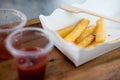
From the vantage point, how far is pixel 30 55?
493 mm

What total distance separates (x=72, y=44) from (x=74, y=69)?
0.07m

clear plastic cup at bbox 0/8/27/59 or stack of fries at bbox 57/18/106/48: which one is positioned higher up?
clear plastic cup at bbox 0/8/27/59

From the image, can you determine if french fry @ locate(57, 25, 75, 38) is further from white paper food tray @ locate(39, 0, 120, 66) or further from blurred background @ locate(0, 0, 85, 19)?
blurred background @ locate(0, 0, 85, 19)

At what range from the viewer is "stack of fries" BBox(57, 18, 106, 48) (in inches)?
26.1

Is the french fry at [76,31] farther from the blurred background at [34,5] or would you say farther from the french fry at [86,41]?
the blurred background at [34,5]

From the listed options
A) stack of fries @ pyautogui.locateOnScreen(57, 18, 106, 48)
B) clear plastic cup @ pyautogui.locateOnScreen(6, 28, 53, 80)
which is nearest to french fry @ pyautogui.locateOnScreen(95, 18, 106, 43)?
stack of fries @ pyautogui.locateOnScreen(57, 18, 106, 48)

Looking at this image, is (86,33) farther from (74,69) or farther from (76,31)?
(74,69)

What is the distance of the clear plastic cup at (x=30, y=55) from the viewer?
0.50m

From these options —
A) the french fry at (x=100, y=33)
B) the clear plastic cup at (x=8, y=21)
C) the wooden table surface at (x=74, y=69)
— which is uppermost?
the clear plastic cup at (x=8, y=21)

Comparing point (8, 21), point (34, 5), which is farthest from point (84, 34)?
point (34, 5)

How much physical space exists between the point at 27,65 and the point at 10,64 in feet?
0.38

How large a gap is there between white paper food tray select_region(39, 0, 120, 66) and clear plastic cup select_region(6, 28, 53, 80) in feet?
0.14

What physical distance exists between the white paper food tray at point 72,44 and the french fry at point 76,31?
0.04 meters

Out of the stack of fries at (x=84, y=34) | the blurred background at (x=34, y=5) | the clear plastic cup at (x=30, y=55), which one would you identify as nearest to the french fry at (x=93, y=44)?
the stack of fries at (x=84, y=34)
